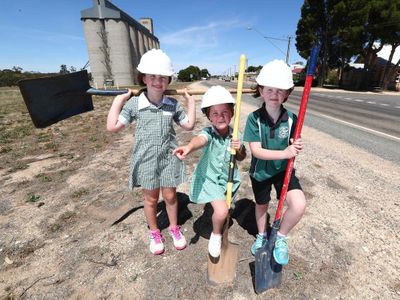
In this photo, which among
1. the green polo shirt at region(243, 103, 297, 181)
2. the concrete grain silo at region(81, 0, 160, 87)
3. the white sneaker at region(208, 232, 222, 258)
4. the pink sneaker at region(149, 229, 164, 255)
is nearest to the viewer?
the green polo shirt at region(243, 103, 297, 181)

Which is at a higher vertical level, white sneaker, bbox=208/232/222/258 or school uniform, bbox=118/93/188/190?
school uniform, bbox=118/93/188/190

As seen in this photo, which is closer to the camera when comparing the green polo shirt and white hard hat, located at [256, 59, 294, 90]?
white hard hat, located at [256, 59, 294, 90]

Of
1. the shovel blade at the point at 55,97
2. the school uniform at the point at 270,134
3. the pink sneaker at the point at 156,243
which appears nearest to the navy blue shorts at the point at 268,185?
the school uniform at the point at 270,134

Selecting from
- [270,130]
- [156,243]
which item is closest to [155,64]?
[270,130]

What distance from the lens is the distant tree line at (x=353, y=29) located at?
26734mm

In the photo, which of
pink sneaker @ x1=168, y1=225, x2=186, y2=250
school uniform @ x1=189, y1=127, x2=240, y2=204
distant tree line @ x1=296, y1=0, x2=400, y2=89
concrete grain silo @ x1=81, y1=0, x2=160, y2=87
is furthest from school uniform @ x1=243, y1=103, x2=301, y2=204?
concrete grain silo @ x1=81, y1=0, x2=160, y2=87

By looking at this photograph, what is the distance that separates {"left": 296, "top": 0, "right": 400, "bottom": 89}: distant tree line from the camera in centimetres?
2673

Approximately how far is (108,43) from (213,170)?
56.1m

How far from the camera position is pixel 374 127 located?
834 cm

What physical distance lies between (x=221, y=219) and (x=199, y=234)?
842mm

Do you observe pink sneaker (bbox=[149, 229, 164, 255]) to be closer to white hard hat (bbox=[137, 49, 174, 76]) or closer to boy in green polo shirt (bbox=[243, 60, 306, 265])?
boy in green polo shirt (bbox=[243, 60, 306, 265])

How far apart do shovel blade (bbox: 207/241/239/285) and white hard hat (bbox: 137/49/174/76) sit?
1.62 m

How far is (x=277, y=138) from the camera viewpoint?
6.84ft

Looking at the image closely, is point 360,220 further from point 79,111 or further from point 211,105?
point 79,111
